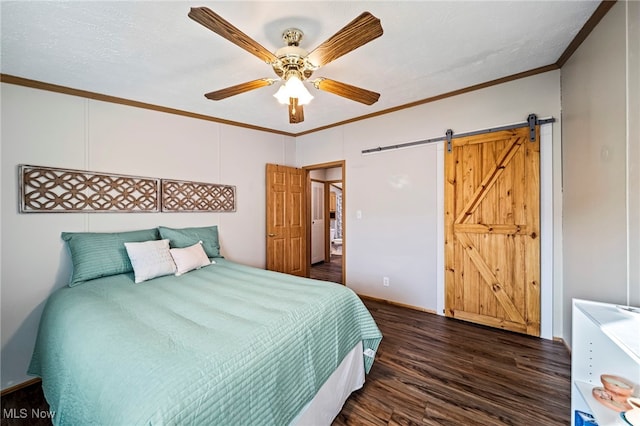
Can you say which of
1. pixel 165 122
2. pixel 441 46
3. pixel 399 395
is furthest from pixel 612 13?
pixel 165 122

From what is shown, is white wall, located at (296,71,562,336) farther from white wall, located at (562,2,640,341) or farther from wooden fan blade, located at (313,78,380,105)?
wooden fan blade, located at (313,78,380,105)

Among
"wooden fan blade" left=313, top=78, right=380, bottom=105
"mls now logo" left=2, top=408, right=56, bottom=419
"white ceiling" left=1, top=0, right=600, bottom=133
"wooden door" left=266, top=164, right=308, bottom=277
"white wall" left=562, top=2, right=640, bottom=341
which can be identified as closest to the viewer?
"white wall" left=562, top=2, right=640, bottom=341

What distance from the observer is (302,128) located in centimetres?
412

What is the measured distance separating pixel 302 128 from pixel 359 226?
1.87 m

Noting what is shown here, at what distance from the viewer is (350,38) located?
1.38 metres

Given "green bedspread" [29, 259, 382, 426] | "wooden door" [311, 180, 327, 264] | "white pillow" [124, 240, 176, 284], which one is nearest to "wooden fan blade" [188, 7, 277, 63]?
"green bedspread" [29, 259, 382, 426]

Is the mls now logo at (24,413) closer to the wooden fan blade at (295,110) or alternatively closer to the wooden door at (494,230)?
the wooden fan blade at (295,110)

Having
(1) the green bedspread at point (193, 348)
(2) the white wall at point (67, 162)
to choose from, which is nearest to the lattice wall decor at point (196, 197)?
(2) the white wall at point (67, 162)

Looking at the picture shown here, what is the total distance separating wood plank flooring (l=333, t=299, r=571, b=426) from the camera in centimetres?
159

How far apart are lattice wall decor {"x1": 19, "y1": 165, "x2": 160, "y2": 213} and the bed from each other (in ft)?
1.81

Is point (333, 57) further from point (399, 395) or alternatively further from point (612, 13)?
point (399, 395)

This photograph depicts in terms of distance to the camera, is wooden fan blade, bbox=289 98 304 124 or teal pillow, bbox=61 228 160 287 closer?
wooden fan blade, bbox=289 98 304 124

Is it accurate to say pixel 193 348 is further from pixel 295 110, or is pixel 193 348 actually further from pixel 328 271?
pixel 328 271

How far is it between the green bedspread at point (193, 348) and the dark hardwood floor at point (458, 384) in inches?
12.0
